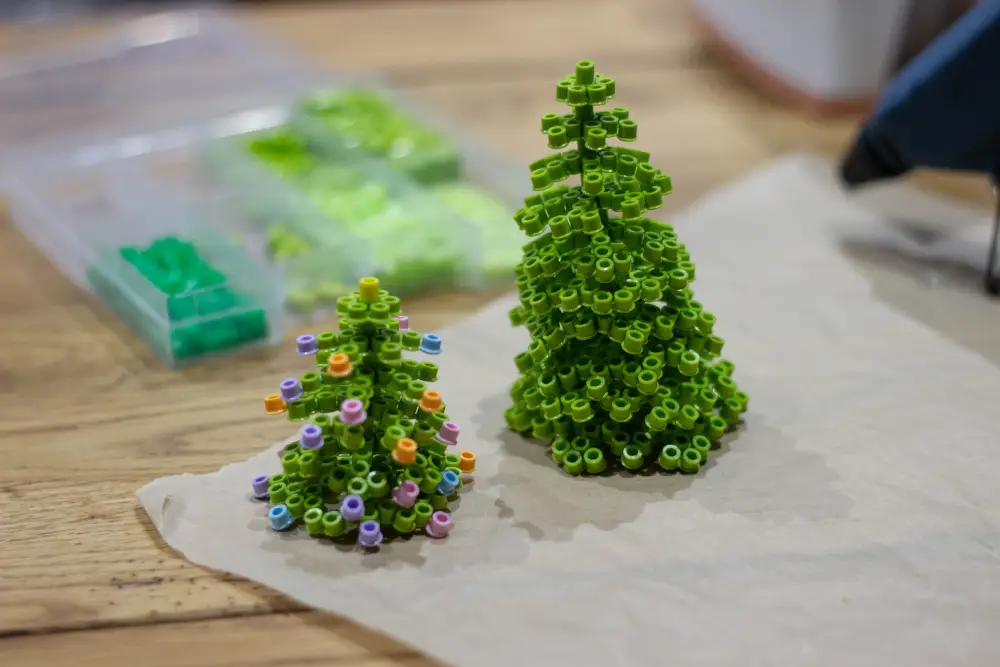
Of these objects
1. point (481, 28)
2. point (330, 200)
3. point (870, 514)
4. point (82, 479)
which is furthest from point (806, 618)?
point (481, 28)

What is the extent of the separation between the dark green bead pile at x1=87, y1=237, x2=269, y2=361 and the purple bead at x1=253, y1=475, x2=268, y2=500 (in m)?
0.23

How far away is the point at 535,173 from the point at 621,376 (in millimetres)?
156

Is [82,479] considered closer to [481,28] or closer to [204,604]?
[204,604]

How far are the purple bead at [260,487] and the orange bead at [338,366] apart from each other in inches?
4.7

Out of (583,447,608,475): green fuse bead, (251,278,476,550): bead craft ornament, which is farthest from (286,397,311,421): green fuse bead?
(583,447,608,475): green fuse bead

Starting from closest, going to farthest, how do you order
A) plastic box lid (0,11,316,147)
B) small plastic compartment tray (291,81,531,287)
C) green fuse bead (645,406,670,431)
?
green fuse bead (645,406,670,431) → small plastic compartment tray (291,81,531,287) → plastic box lid (0,11,316,147)

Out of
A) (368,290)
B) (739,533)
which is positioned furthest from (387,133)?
(739,533)

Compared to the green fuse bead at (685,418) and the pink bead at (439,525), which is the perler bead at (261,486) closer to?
the pink bead at (439,525)

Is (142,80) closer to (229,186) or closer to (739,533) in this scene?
(229,186)

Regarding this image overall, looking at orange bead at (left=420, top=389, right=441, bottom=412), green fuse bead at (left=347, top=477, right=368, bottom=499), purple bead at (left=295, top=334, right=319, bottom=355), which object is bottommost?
green fuse bead at (left=347, top=477, right=368, bottom=499)

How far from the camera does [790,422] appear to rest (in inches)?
33.9

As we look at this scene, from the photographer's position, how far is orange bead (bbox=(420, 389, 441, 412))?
0.72 metres

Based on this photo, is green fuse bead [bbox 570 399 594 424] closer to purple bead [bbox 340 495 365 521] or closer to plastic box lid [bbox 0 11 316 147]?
purple bead [bbox 340 495 365 521]

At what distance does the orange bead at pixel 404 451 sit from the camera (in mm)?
701
